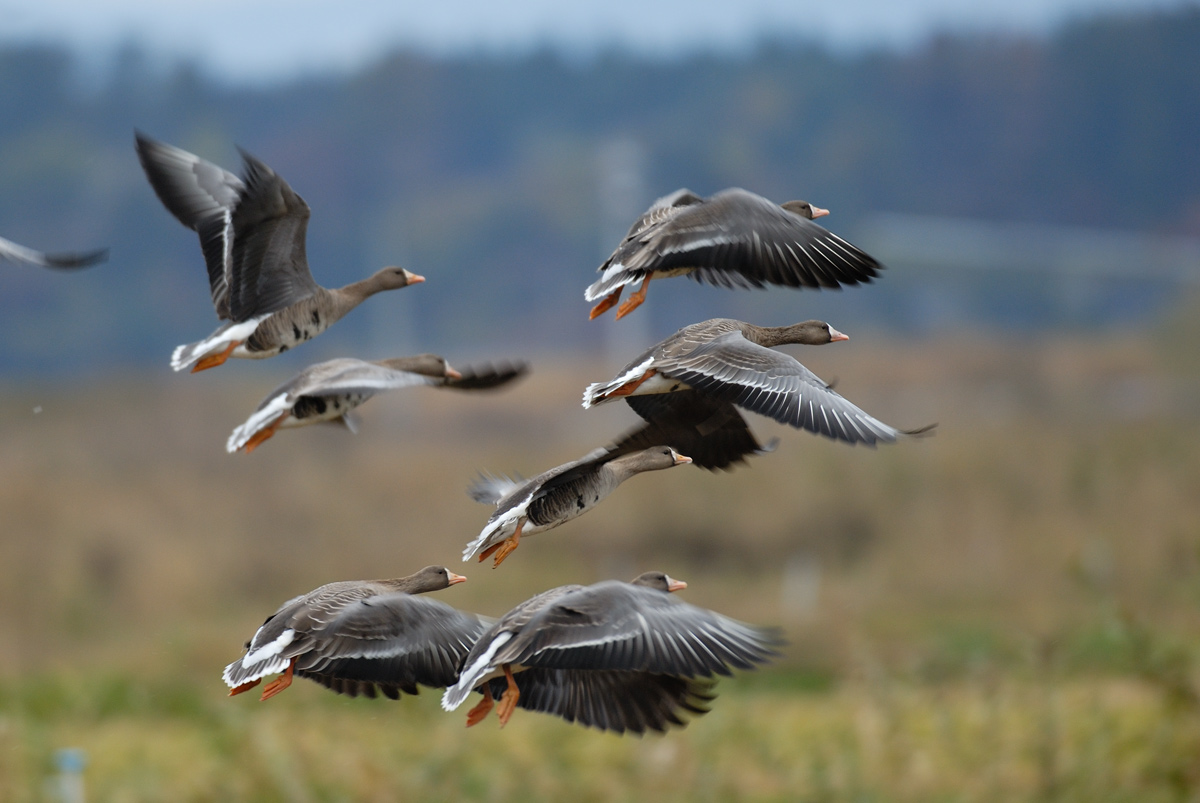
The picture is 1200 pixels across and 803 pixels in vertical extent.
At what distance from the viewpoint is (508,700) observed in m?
4.35

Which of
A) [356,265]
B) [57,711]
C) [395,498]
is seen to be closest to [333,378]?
[57,711]

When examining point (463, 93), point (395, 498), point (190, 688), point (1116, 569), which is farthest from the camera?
point (463, 93)

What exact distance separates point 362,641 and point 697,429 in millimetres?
1584

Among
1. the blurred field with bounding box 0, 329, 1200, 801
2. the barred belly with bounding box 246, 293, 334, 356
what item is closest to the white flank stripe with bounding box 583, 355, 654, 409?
the barred belly with bounding box 246, 293, 334, 356

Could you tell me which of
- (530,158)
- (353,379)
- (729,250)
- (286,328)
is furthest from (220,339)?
(530,158)

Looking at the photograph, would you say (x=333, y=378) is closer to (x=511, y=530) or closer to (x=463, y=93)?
(x=511, y=530)

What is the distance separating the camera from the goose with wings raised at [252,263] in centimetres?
521

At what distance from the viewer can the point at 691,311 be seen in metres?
81.9

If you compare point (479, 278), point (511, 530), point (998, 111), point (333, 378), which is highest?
point (333, 378)

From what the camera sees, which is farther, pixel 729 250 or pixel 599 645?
pixel 729 250

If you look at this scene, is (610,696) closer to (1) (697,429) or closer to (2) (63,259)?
(1) (697,429)

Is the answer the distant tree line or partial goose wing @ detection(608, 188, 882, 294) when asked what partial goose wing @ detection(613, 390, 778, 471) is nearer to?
partial goose wing @ detection(608, 188, 882, 294)

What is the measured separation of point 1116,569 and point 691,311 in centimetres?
5710

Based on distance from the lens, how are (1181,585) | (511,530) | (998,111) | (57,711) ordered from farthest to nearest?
1. (998,111)
2. (1181,585)
3. (57,711)
4. (511,530)
